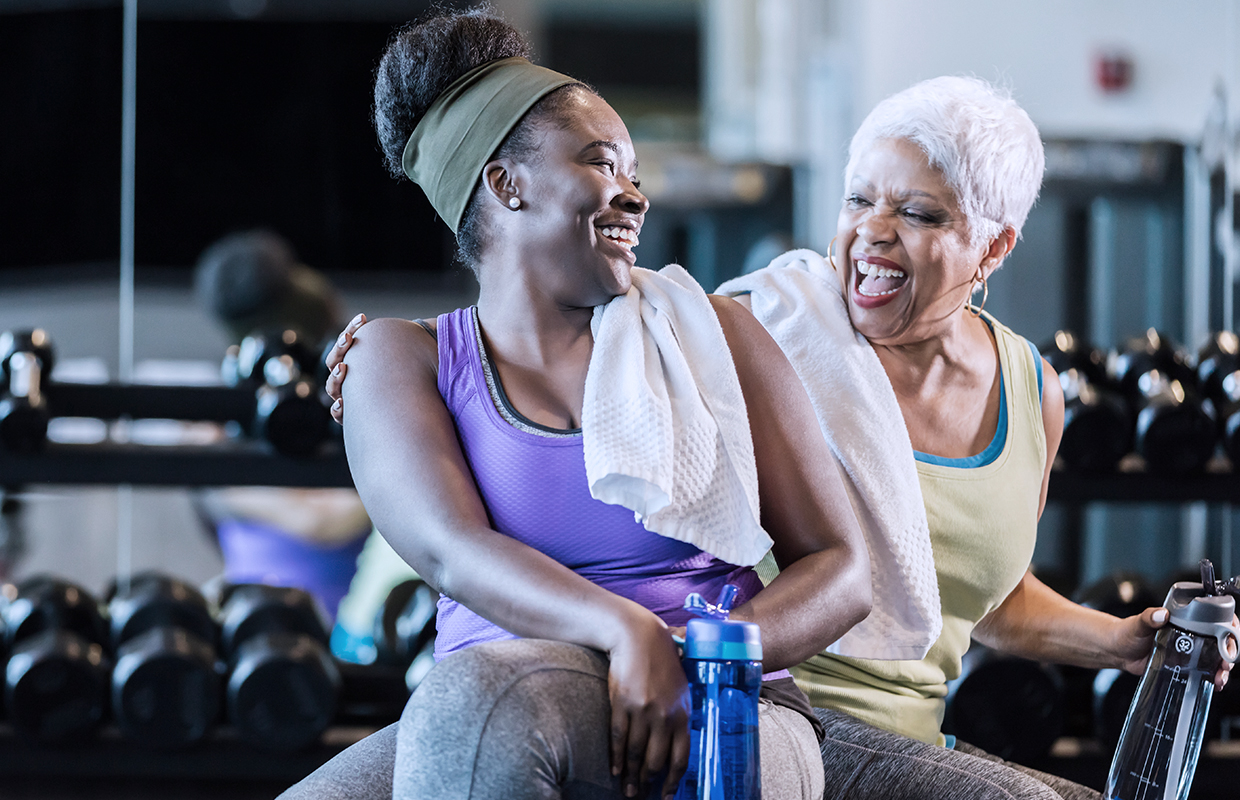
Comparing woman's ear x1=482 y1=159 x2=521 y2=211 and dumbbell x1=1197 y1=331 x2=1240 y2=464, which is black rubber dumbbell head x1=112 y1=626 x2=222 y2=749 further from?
dumbbell x1=1197 y1=331 x2=1240 y2=464

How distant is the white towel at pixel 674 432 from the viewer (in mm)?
1118

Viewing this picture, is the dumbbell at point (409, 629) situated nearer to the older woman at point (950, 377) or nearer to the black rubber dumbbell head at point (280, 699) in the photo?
the black rubber dumbbell head at point (280, 699)

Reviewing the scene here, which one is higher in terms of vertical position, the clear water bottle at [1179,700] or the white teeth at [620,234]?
the white teeth at [620,234]

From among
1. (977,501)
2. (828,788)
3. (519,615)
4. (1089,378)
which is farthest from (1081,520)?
(519,615)

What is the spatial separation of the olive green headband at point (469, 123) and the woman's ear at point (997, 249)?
63 centimetres

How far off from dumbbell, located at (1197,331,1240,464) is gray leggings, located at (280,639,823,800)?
171 centimetres

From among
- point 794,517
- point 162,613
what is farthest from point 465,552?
point 162,613

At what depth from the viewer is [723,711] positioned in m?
0.98

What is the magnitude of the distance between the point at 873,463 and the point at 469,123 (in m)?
0.58

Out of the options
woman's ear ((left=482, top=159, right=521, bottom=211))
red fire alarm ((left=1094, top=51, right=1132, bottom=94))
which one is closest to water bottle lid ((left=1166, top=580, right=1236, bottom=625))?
woman's ear ((left=482, top=159, right=521, bottom=211))

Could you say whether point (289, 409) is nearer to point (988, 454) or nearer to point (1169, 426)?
point (988, 454)

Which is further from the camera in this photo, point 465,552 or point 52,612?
point 52,612

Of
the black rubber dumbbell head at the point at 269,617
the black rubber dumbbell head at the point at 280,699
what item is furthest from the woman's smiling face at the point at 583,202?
the black rubber dumbbell head at the point at 269,617

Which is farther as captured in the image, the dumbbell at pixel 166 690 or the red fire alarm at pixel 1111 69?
the red fire alarm at pixel 1111 69
